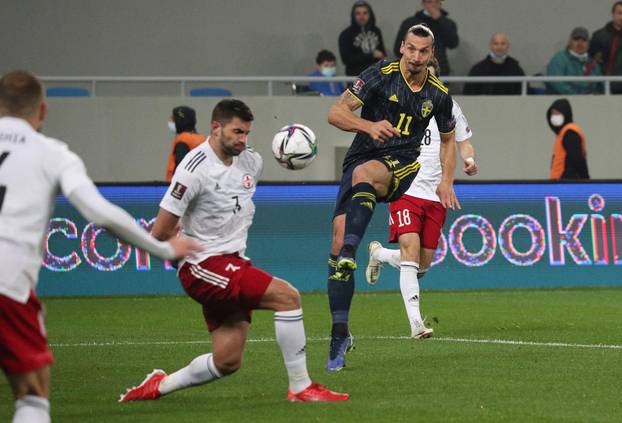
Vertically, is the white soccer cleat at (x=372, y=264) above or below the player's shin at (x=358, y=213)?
below

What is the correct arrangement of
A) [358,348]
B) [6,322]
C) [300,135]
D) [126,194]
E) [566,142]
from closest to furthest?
1. [6,322]
2. [300,135]
3. [358,348]
4. [126,194]
5. [566,142]

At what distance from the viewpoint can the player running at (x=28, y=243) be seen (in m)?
5.79

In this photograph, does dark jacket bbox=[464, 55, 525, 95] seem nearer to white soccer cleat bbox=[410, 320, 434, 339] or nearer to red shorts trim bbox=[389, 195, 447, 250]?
red shorts trim bbox=[389, 195, 447, 250]

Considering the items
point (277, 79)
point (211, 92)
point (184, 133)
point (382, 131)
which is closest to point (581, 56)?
point (277, 79)

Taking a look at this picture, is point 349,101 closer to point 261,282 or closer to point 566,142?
point 261,282

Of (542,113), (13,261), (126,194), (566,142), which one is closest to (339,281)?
(13,261)

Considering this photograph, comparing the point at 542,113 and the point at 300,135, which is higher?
the point at 542,113

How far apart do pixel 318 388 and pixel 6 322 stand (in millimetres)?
2726

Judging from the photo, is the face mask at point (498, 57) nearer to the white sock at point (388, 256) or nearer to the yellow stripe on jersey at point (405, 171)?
the white sock at point (388, 256)

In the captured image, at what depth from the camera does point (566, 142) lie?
1894 centimetres

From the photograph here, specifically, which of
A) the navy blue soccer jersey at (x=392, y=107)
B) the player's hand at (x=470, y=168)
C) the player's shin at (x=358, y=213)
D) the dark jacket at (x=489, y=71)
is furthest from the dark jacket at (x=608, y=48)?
the player's shin at (x=358, y=213)

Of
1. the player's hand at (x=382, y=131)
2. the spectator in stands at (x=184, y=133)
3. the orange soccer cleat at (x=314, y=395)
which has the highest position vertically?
the spectator in stands at (x=184, y=133)

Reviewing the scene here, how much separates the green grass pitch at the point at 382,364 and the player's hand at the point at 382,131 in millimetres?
1630

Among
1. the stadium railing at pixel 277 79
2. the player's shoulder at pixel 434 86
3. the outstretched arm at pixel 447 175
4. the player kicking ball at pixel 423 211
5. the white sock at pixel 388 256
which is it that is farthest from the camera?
the stadium railing at pixel 277 79
